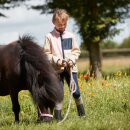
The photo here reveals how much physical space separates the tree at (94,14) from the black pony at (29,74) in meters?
14.5

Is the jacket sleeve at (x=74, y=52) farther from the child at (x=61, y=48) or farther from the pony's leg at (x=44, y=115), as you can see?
the pony's leg at (x=44, y=115)

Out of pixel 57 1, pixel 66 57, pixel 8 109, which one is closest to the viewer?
pixel 66 57

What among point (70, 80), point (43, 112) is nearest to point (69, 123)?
point (43, 112)

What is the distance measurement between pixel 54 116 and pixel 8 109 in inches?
76.7

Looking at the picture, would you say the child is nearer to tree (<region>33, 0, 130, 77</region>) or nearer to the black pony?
the black pony

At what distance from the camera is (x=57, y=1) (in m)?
23.2

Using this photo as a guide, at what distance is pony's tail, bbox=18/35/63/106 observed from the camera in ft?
26.2

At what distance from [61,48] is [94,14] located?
591 inches

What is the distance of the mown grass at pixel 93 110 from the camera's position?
7.97 metres

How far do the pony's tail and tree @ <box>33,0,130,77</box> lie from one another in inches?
576

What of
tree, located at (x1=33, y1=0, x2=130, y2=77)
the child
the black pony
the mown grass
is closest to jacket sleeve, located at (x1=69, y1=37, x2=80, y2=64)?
the child

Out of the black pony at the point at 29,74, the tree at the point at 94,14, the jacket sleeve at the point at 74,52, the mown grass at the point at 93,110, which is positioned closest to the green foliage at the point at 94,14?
the tree at the point at 94,14

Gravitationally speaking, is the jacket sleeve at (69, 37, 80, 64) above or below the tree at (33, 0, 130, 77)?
below

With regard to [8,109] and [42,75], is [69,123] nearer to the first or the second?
[42,75]
